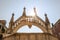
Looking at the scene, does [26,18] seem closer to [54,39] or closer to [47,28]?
[47,28]

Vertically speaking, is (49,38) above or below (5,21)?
below

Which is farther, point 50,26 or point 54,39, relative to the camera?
point 50,26

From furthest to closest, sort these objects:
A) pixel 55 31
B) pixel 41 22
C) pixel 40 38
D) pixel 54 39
A: pixel 41 22, pixel 55 31, pixel 54 39, pixel 40 38

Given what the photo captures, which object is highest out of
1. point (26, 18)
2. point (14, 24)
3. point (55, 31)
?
point (26, 18)

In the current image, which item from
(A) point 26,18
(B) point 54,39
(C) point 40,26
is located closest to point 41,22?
(C) point 40,26

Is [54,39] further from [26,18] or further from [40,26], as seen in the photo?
[26,18]

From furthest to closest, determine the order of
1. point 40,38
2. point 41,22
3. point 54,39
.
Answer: point 41,22
point 54,39
point 40,38

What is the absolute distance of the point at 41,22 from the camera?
23.9 meters

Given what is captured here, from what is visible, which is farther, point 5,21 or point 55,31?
point 5,21

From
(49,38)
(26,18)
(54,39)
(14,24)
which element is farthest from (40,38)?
(26,18)

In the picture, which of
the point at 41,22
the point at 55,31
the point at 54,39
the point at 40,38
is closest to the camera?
the point at 40,38

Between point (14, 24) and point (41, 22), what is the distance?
21.7 feet

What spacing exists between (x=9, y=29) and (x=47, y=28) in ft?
27.7

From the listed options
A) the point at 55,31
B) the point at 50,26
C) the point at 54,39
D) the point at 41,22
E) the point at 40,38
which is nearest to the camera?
the point at 40,38
